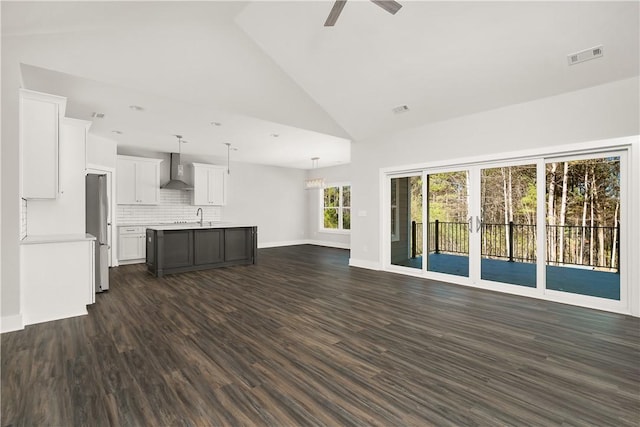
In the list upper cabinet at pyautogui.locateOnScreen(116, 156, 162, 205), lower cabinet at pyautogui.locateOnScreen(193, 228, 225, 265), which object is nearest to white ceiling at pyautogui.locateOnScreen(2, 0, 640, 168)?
upper cabinet at pyautogui.locateOnScreen(116, 156, 162, 205)

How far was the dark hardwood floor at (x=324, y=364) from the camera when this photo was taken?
5.78 feet

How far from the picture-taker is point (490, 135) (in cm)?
454

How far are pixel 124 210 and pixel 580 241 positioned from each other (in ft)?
29.1

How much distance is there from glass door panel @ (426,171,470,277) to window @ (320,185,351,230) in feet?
15.3

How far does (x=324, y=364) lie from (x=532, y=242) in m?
3.72

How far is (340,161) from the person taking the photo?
9.63 metres

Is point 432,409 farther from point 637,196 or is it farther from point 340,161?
point 340,161

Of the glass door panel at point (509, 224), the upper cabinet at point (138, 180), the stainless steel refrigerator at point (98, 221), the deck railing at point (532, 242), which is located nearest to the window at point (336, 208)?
the deck railing at point (532, 242)

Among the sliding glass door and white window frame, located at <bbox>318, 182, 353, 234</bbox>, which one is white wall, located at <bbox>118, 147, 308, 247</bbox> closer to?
white window frame, located at <bbox>318, 182, 353, 234</bbox>

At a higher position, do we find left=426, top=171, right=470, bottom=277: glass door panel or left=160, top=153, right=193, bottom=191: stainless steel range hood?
left=160, top=153, right=193, bottom=191: stainless steel range hood

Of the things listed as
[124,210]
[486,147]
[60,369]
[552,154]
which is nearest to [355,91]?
[486,147]

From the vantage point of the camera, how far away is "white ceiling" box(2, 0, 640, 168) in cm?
313

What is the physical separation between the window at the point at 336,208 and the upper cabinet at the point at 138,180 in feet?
17.7

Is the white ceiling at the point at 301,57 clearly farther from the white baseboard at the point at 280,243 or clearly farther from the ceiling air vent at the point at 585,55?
the white baseboard at the point at 280,243
